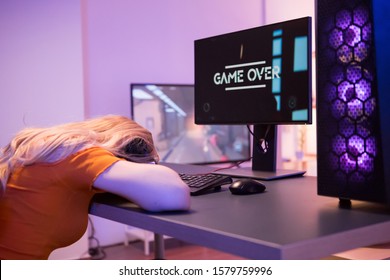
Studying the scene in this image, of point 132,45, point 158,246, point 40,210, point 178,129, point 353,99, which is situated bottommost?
point 158,246

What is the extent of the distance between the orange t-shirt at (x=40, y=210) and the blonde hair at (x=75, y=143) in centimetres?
2

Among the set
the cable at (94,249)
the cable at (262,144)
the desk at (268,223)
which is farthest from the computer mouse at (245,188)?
the cable at (94,249)

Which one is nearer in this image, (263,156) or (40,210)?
(40,210)

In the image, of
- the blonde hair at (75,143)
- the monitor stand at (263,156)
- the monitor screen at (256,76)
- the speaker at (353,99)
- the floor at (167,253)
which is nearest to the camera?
the speaker at (353,99)

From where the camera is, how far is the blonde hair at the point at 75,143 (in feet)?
3.18

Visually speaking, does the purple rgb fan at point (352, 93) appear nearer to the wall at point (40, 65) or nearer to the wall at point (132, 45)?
the wall at point (40, 65)

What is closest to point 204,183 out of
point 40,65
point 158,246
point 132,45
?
point 158,246

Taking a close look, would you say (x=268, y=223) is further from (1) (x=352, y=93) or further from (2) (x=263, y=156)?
(2) (x=263, y=156)

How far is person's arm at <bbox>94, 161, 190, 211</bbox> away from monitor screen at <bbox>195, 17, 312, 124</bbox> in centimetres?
54

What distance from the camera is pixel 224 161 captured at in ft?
12.0

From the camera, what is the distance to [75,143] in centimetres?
96

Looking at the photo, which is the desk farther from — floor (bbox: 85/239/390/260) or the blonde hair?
floor (bbox: 85/239/390/260)

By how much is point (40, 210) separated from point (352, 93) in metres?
0.69

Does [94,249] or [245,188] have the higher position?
[245,188]
